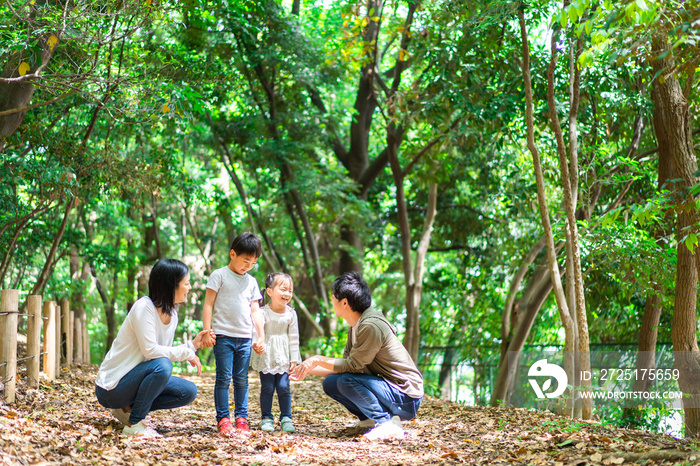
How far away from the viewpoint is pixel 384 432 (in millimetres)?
4145

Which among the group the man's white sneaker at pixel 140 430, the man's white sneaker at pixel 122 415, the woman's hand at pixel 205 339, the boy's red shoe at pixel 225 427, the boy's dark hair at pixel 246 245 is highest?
the boy's dark hair at pixel 246 245

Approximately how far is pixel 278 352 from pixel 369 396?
0.74m

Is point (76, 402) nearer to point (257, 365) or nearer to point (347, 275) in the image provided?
point (257, 365)

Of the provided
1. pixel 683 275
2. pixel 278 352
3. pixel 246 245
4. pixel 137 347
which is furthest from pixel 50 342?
pixel 683 275

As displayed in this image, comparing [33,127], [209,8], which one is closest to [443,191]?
[209,8]

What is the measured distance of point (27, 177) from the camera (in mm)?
6285

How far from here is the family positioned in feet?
12.5

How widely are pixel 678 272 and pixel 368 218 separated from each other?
246 inches

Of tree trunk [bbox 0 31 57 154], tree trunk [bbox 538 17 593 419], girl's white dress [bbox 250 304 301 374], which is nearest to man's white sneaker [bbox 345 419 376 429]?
girl's white dress [bbox 250 304 301 374]

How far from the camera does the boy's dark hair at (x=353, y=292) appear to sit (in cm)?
428

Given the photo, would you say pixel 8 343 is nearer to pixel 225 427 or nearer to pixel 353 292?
pixel 225 427

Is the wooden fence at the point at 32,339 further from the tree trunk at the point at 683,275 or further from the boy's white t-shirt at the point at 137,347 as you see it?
the tree trunk at the point at 683,275

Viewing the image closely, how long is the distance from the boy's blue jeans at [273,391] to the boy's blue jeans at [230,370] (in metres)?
0.16

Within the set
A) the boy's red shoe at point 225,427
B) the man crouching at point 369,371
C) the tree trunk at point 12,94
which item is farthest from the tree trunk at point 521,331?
the tree trunk at point 12,94
